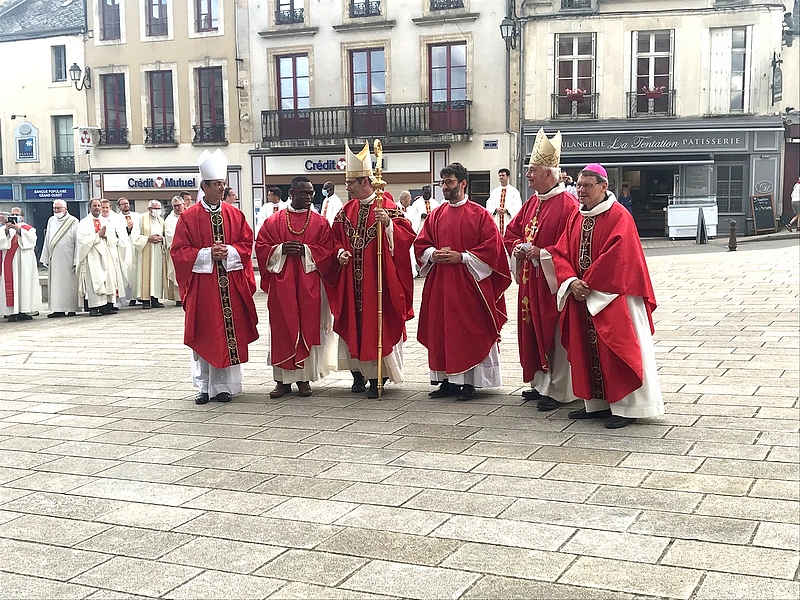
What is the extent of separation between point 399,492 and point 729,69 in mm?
24566

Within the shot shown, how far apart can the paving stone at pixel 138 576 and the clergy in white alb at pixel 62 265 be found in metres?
11.9

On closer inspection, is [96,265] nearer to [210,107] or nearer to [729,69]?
[210,107]

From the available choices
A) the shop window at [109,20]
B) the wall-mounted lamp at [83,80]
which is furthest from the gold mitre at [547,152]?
the wall-mounted lamp at [83,80]

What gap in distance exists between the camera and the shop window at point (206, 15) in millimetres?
30578

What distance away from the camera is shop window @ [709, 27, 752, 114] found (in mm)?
26703

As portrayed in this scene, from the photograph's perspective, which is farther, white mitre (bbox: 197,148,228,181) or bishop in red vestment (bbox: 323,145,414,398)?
white mitre (bbox: 197,148,228,181)

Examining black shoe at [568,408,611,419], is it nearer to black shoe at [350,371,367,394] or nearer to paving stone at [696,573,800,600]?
black shoe at [350,371,367,394]

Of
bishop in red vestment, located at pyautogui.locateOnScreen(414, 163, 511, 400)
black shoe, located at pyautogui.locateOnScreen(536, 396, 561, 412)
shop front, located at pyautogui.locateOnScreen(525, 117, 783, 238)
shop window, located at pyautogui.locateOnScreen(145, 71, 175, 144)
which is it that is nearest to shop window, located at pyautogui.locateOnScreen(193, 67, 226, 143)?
shop window, located at pyautogui.locateOnScreen(145, 71, 175, 144)

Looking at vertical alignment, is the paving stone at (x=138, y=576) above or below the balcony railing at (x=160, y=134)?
below

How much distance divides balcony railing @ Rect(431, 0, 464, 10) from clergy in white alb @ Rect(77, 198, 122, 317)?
15740 millimetres

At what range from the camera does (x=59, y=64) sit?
32688 millimetres

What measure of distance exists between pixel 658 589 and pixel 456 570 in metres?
0.81

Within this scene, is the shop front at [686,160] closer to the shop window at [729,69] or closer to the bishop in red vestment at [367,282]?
the shop window at [729,69]

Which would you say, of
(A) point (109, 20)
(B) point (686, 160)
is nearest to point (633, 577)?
(B) point (686, 160)
